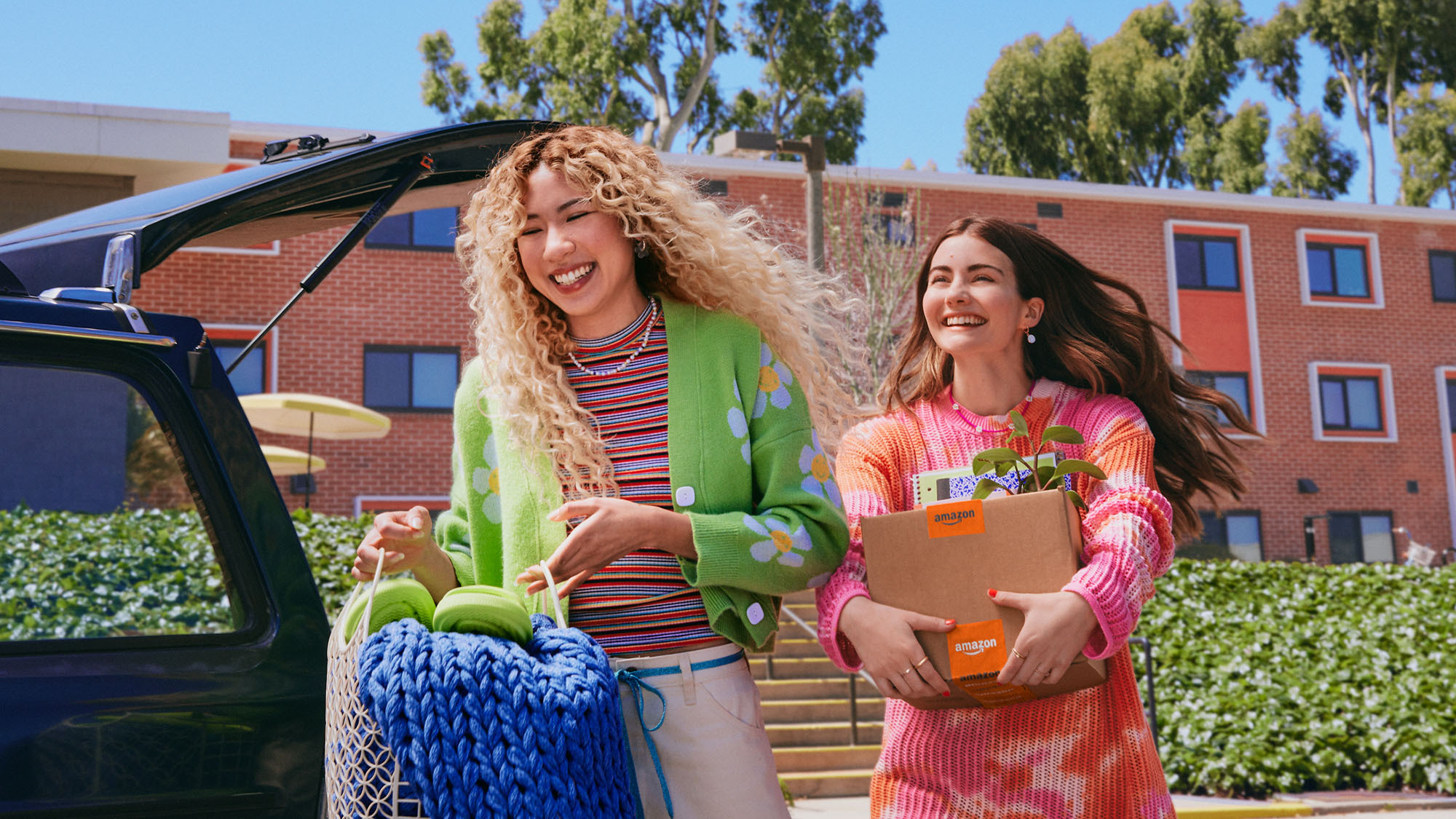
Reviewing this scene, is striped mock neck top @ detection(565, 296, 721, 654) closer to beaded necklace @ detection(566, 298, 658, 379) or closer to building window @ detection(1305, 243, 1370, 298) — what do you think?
beaded necklace @ detection(566, 298, 658, 379)

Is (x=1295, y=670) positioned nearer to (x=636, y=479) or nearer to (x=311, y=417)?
(x=636, y=479)

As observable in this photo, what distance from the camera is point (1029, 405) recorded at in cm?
261

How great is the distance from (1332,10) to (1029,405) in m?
44.1

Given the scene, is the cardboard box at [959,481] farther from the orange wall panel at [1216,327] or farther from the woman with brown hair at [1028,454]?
the orange wall panel at [1216,327]

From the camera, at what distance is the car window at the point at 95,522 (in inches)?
81.3

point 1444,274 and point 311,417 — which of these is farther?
point 1444,274

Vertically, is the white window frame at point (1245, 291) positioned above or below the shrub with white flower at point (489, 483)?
above

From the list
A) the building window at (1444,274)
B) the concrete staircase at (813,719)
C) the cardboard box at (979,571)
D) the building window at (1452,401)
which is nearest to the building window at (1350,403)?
the building window at (1452,401)

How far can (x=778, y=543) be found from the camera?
2.00 metres

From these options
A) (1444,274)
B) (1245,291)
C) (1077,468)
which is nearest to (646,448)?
(1077,468)

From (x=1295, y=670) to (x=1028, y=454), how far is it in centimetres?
834

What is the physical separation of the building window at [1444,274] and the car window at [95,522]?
27.0 m

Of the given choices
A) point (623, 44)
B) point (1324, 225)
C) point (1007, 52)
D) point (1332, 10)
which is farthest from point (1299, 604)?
point (1332, 10)

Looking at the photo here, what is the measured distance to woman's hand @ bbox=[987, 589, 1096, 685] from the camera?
208 centimetres
